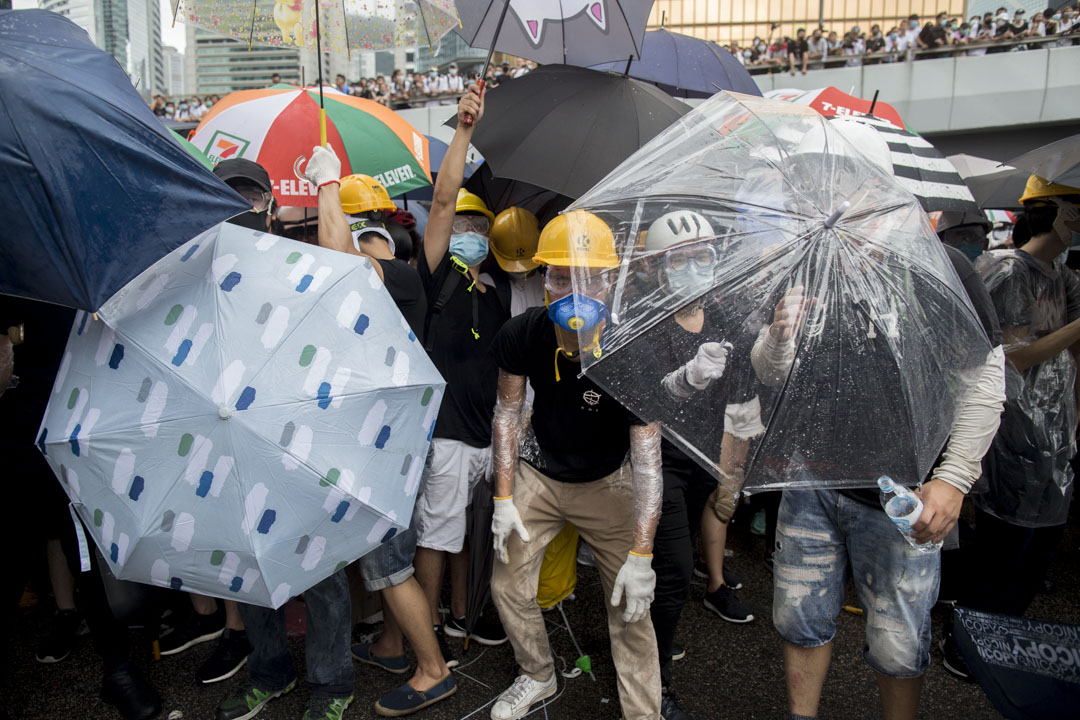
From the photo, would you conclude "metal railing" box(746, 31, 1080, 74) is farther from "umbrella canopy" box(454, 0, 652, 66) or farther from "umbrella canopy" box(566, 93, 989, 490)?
"umbrella canopy" box(566, 93, 989, 490)

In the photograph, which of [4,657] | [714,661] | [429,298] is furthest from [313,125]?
[714,661]

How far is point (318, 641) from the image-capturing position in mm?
3154

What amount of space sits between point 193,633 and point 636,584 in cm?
225

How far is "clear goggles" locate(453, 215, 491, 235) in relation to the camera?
4.12m

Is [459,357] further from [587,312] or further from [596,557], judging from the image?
[587,312]

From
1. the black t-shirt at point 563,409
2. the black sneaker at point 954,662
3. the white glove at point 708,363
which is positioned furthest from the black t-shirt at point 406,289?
the black sneaker at point 954,662

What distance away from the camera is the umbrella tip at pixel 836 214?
2066 mm

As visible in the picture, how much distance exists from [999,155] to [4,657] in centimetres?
2314

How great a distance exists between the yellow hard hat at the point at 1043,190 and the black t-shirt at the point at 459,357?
2592 mm

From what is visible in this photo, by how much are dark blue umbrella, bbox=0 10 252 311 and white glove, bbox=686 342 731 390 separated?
4.74 feet

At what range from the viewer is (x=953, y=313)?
222 cm

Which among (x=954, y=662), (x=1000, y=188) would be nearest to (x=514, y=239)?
(x=954, y=662)

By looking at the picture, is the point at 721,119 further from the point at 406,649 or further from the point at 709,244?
the point at 406,649

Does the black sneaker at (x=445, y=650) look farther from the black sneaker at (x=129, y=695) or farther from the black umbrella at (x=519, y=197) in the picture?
the black umbrella at (x=519, y=197)
